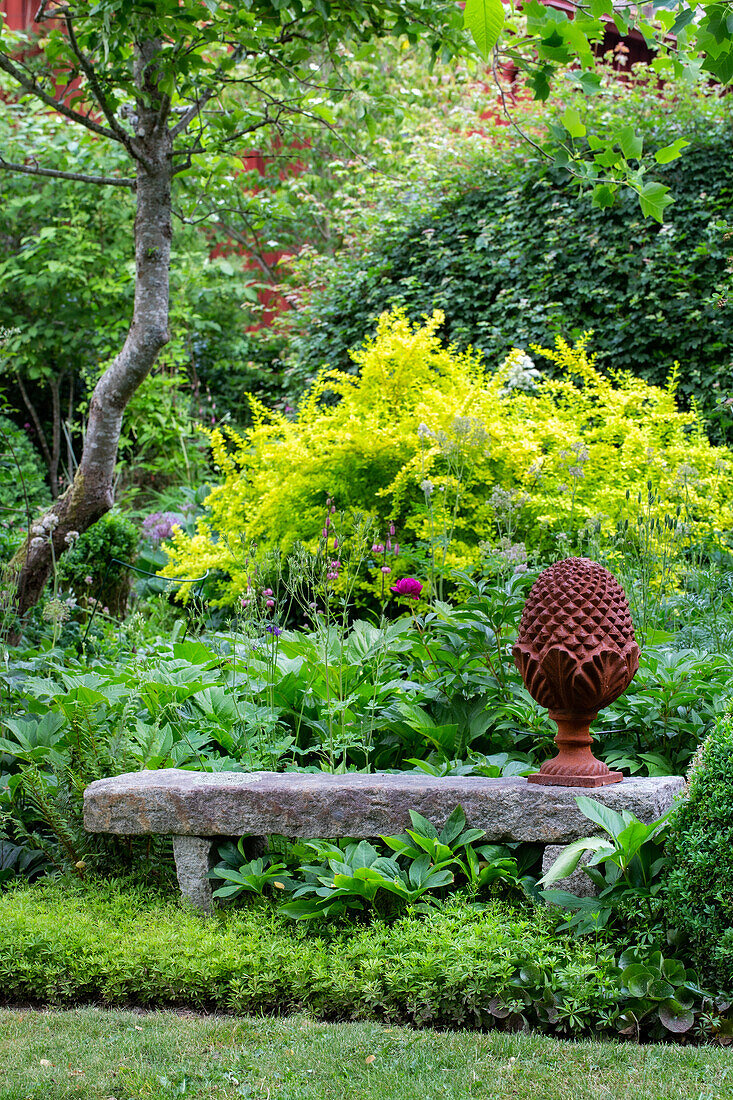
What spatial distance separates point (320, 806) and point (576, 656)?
875 mm

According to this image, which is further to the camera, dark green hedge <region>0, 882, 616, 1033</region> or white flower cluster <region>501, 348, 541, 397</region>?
white flower cluster <region>501, 348, 541, 397</region>

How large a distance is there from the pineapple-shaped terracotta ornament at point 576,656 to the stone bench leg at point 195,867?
103 cm

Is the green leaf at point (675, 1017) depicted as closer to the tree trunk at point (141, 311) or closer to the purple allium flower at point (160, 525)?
the tree trunk at point (141, 311)

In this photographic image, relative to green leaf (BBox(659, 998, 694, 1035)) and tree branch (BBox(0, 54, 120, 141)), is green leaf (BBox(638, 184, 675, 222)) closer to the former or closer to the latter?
green leaf (BBox(659, 998, 694, 1035))

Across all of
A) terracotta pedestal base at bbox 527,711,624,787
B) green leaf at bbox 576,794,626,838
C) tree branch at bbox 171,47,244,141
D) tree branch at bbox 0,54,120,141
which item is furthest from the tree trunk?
green leaf at bbox 576,794,626,838

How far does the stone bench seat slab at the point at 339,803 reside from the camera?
8.76ft

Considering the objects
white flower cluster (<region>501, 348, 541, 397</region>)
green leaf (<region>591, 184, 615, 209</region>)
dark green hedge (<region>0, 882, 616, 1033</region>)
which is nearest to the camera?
dark green hedge (<region>0, 882, 616, 1033</region>)

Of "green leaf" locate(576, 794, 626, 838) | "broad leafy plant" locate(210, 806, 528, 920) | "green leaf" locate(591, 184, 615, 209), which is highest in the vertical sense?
"green leaf" locate(591, 184, 615, 209)

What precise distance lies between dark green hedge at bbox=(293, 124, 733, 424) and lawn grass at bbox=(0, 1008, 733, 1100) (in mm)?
5526

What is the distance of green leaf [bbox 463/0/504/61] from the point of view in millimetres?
2082

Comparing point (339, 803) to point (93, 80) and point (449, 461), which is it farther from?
point (93, 80)

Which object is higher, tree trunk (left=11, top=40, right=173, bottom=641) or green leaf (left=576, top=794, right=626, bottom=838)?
tree trunk (left=11, top=40, right=173, bottom=641)

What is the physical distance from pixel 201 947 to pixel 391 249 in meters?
7.84

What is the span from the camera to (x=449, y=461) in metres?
4.93
